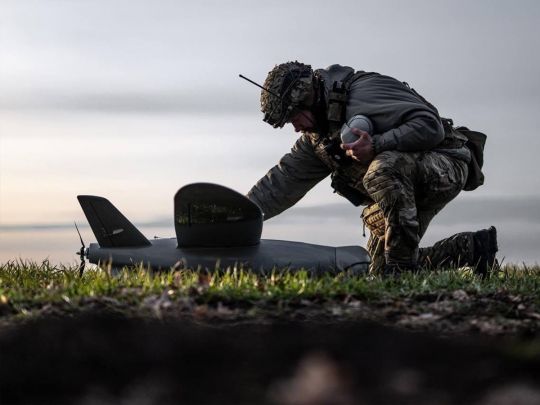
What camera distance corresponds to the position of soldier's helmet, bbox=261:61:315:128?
10.2 meters

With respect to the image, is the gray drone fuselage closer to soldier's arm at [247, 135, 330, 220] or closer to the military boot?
soldier's arm at [247, 135, 330, 220]

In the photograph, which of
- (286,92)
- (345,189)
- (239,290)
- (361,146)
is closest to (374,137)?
(361,146)

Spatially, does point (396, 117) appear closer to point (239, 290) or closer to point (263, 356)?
point (239, 290)

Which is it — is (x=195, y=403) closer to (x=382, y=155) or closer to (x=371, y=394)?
(x=371, y=394)

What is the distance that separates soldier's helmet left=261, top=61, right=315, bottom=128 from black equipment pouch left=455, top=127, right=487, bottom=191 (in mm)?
2117

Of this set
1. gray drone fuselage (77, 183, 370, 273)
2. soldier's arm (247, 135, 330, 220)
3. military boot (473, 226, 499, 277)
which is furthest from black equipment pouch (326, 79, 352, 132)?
military boot (473, 226, 499, 277)

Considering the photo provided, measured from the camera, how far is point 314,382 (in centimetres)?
483

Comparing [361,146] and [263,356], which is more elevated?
[361,146]

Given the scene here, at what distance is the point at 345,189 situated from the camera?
36.4 feet

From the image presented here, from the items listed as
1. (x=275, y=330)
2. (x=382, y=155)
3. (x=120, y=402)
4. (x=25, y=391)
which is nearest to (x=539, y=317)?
→ (x=275, y=330)

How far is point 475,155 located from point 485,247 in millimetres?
1097

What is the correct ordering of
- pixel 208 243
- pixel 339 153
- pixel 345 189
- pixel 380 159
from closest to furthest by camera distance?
pixel 208 243 < pixel 380 159 < pixel 339 153 < pixel 345 189

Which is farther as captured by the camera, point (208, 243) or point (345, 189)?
point (345, 189)

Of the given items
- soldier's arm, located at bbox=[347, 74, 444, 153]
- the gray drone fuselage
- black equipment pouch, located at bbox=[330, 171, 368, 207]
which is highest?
soldier's arm, located at bbox=[347, 74, 444, 153]
